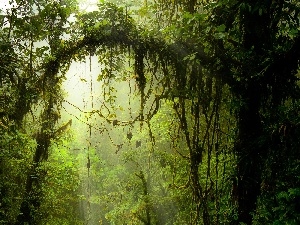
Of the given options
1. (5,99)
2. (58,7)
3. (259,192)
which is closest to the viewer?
(259,192)

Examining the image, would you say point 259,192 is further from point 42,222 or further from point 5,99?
point 42,222

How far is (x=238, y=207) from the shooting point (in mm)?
3898

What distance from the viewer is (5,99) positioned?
5.21 meters

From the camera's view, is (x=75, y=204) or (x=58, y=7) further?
(x=75, y=204)

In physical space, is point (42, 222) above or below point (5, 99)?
below

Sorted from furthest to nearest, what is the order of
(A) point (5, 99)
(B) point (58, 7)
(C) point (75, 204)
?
(C) point (75, 204) < (A) point (5, 99) < (B) point (58, 7)

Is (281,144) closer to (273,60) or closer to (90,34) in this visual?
(273,60)

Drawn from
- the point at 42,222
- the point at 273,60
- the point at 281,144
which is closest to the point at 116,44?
the point at 273,60

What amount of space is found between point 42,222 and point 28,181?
6.71 ft

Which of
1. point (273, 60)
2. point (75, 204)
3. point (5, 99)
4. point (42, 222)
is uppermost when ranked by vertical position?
point (273, 60)

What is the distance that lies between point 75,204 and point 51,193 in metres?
6.40

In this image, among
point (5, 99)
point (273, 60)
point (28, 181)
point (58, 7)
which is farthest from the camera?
point (28, 181)

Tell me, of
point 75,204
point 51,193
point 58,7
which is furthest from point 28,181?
point 58,7

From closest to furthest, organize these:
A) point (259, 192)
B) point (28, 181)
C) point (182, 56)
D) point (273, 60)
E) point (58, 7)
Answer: point (273, 60) → point (259, 192) → point (182, 56) → point (58, 7) → point (28, 181)
